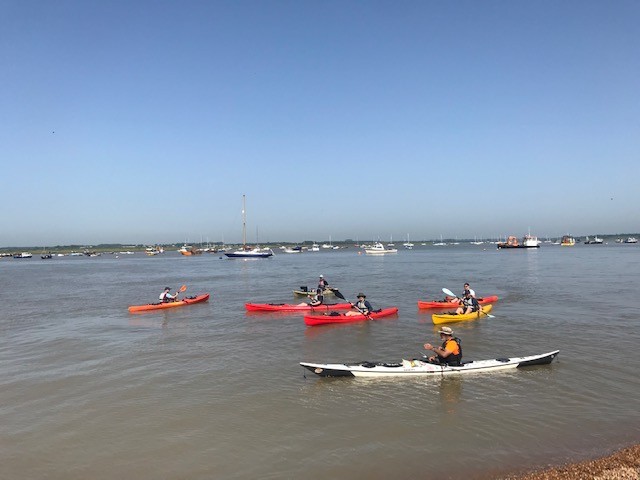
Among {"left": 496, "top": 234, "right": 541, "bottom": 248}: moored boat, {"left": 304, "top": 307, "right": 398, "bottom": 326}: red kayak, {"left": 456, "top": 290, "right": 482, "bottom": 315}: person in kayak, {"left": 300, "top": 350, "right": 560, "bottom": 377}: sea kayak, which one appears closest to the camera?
{"left": 300, "top": 350, "right": 560, "bottom": 377}: sea kayak

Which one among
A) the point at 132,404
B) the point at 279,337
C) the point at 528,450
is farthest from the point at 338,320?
the point at 528,450

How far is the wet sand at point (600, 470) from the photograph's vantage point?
7.06m

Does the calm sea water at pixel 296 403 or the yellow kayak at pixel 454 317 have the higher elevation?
the yellow kayak at pixel 454 317

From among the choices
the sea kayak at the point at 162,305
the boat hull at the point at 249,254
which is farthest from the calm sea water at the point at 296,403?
the boat hull at the point at 249,254

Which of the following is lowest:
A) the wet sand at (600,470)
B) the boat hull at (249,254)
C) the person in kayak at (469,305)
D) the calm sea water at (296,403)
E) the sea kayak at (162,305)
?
the calm sea water at (296,403)

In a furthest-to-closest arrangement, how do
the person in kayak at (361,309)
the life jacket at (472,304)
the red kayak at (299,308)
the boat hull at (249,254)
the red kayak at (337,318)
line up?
the boat hull at (249,254) < the red kayak at (299,308) < the life jacket at (472,304) < the person in kayak at (361,309) < the red kayak at (337,318)

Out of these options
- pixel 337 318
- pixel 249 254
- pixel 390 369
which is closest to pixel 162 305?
pixel 337 318

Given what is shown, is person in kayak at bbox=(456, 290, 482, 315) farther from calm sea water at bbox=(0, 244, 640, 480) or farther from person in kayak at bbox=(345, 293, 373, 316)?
person in kayak at bbox=(345, 293, 373, 316)

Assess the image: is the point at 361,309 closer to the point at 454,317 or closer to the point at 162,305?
the point at 454,317

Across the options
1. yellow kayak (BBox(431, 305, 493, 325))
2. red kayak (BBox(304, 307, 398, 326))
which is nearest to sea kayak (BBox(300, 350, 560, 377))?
yellow kayak (BBox(431, 305, 493, 325))

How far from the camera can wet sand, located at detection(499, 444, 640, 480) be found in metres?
7.06

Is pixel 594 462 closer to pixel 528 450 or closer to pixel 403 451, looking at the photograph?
pixel 528 450

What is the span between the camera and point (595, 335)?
1828 cm

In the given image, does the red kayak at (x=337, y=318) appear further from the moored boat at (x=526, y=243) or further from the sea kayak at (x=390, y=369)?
the moored boat at (x=526, y=243)
